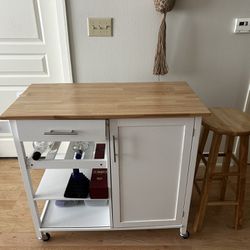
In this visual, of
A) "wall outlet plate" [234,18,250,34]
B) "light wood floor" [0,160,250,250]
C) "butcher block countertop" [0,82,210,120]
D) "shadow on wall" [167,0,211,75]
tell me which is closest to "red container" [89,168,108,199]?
"light wood floor" [0,160,250,250]

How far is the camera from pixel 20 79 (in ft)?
5.83

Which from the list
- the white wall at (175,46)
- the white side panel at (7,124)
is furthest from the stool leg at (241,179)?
the white side panel at (7,124)

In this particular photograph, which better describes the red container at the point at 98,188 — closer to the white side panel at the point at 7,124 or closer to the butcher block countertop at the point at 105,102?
the butcher block countertop at the point at 105,102

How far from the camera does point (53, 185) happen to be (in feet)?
4.49

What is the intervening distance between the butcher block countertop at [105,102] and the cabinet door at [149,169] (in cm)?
5

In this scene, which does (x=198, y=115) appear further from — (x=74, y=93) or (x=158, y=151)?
(x=74, y=93)

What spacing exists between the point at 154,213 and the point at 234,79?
110 centimetres

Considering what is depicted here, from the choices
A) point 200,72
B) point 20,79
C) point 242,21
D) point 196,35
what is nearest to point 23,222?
point 20,79

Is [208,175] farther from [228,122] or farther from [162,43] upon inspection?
[162,43]

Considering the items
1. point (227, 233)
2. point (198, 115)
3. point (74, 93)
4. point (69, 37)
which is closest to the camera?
point (198, 115)

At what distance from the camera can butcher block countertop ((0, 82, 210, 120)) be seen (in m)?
1.02

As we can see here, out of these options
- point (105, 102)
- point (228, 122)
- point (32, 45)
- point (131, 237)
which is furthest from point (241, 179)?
point (32, 45)

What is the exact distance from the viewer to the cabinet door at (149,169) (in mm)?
1087

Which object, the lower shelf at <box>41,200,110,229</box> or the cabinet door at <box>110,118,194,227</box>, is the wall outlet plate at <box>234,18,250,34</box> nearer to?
the cabinet door at <box>110,118,194,227</box>
